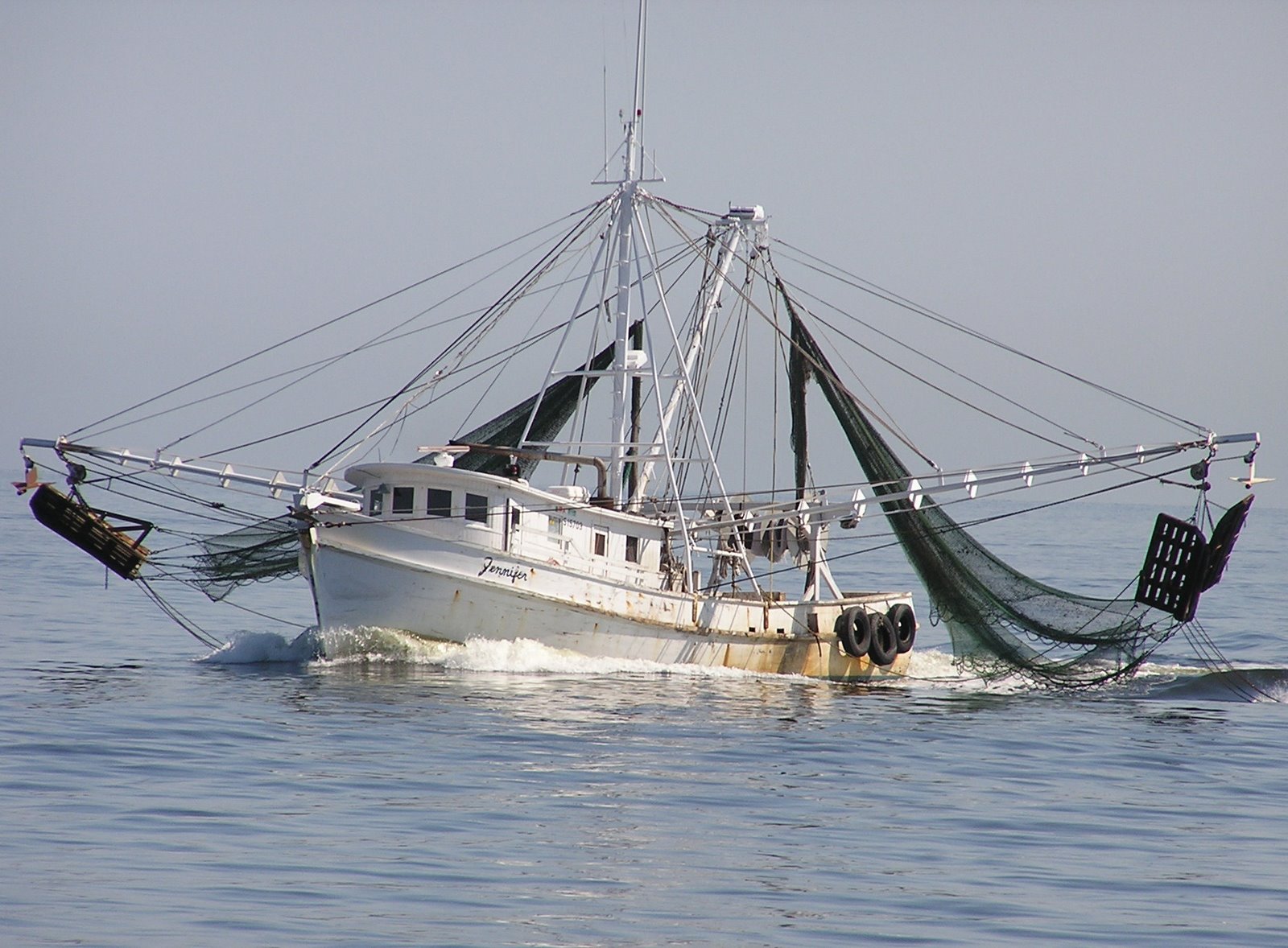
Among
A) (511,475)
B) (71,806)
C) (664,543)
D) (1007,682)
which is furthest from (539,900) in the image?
(1007,682)

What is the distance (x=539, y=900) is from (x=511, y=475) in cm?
1362

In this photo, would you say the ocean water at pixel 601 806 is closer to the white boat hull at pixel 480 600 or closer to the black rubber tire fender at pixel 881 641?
the white boat hull at pixel 480 600

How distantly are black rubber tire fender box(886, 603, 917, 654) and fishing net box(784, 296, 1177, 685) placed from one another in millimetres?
1707

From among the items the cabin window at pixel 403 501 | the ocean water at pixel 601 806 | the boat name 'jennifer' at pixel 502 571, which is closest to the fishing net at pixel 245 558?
the ocean water at pixel 601 806

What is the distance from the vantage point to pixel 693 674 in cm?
2620

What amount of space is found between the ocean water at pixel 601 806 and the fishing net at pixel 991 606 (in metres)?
0.67

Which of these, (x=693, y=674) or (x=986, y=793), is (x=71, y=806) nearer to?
(x=986, y=793)

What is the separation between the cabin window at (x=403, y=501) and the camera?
79.4 ft

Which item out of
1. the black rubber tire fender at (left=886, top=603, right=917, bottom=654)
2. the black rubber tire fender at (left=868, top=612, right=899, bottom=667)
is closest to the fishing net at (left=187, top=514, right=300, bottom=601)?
the black rubber tire fender at (left=868, top=612, right=899, bottom=667)

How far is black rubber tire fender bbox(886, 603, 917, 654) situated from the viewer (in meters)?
29.4

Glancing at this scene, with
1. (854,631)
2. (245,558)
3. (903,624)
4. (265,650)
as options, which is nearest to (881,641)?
(854,631)

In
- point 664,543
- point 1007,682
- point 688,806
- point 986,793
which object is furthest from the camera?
point 1007,682

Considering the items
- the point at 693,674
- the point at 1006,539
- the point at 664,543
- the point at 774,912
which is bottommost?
the point at 774,912

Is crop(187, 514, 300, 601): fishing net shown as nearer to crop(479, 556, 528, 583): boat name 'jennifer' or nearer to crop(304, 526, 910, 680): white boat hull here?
crop(304, 526, 910, 680): white boat hull
